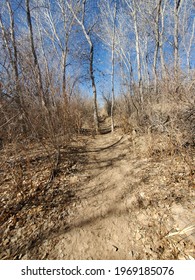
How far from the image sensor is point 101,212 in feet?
7.39

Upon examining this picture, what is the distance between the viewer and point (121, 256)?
1557 millimetres

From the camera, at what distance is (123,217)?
2082 millimetres

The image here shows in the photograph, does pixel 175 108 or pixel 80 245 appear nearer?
pixel 80 245

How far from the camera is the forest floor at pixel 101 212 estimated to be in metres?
1.61

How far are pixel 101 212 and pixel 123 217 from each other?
1.37ft

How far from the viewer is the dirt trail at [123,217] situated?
5.25 ft

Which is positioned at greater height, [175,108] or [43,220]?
[175,108]

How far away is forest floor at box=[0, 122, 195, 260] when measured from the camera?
1609 mm

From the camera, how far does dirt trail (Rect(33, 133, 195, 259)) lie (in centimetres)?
160

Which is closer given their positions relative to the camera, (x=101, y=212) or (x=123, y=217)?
(x=123, y=217)
